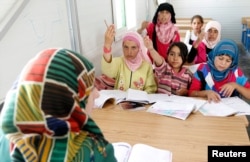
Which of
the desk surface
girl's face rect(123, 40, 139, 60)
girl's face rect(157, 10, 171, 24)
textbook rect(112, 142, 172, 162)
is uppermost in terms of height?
girl's face rect(157, 10, 171, 24)

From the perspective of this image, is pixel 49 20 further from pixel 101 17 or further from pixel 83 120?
pixel 83 120

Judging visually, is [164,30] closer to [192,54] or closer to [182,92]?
[192,54]

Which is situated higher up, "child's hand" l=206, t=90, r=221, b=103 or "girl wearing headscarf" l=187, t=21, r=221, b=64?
"girl wearing headscarf" l=187, t=21, r=221, b=64

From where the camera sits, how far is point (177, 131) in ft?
4.08

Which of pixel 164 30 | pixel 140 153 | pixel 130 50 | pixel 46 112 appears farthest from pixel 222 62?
pixel 46 112

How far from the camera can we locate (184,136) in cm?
119


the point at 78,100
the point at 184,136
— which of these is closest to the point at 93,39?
the point at 184,136

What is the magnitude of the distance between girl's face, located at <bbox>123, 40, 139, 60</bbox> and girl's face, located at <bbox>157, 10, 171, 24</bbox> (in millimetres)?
1002

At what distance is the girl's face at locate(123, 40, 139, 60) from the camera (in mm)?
2004

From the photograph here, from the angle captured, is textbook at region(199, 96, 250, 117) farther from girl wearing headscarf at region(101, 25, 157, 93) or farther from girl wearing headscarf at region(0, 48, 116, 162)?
girl wearing headscarf at region(0, 48, 116, 162)

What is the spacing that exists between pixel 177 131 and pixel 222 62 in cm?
76

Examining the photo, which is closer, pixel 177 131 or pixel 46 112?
pixel 46 112

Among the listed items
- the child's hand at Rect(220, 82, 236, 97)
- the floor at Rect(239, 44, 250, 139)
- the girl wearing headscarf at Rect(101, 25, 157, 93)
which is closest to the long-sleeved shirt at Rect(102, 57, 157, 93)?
the girl wearing headscarf at Rect(101, 25, 157, 93)

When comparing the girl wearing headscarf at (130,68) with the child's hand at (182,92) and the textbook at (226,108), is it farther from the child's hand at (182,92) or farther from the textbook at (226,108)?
the textbook at (226,108)
